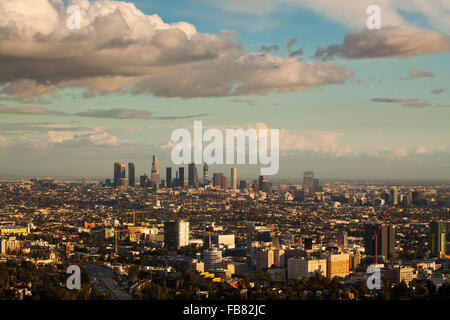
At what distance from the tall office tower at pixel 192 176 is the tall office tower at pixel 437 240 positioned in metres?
63.5

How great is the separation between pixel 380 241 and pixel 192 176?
6816 centimetres

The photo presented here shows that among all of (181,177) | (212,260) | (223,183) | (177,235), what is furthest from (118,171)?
(212,260)

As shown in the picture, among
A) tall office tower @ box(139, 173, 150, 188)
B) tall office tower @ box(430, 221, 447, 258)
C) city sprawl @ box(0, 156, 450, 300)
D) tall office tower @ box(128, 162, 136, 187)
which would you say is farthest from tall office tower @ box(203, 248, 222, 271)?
tall office tower @ box(128, 162, 136, 187)

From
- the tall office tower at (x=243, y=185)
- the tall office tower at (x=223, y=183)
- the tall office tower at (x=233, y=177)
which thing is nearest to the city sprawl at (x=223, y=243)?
the tall office tower at (x=243, y=185)

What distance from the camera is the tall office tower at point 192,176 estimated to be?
10806 cm

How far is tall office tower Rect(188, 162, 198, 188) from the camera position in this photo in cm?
10806

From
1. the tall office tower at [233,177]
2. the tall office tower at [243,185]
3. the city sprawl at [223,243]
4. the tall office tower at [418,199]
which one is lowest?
the city sprawl at [223,243]

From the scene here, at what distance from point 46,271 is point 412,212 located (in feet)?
164

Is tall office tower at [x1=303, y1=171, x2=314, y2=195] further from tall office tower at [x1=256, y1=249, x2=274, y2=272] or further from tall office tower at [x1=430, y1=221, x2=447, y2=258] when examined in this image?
tall office tower at [x1=256, y1=249, x2=274, y2=272]

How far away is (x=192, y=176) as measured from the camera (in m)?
109

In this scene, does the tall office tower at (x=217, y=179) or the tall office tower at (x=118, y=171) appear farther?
the tall office tower at (x=217, y=179)

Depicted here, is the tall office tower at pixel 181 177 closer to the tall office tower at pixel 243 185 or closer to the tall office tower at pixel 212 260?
the tall office tower at pixel 243 185
